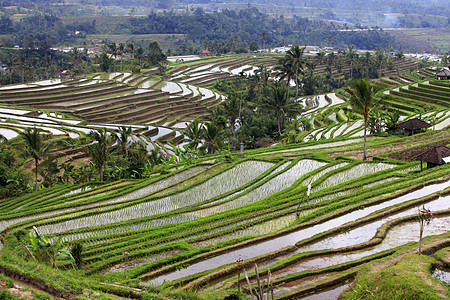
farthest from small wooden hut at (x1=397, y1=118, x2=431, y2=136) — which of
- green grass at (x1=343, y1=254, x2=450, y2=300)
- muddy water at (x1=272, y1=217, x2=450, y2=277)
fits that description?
green grass at (x1=343, y1=254, x2=450, y2=300)

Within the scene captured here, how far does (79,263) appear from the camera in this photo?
11180 millimetres

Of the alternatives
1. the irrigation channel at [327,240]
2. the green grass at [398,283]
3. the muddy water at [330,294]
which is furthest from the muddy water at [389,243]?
the green grass at [398,283]

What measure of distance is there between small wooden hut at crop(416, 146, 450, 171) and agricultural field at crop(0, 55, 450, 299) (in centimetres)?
52

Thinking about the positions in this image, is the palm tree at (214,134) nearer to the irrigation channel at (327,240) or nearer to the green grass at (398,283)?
the irrigation channel at (327,240)

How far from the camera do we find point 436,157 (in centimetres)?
1842

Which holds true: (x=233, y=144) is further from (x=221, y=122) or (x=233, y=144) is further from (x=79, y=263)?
(x=79, y=263)

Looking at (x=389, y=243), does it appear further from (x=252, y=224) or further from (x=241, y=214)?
(x=241, y=214)

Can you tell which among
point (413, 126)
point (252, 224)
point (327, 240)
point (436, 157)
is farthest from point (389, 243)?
point (413, 126)

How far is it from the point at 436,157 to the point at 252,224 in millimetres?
9124

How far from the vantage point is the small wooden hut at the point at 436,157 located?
18344 millimetres

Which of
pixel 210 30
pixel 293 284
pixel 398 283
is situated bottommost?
pixel 293 284

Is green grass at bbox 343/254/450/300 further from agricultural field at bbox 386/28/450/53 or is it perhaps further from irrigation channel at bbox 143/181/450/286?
agricultural field at bbox 386/28/450/53

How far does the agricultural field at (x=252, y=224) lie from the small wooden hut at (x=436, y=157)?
520 mm

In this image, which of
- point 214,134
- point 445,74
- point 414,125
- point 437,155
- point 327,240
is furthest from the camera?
point 445,74
